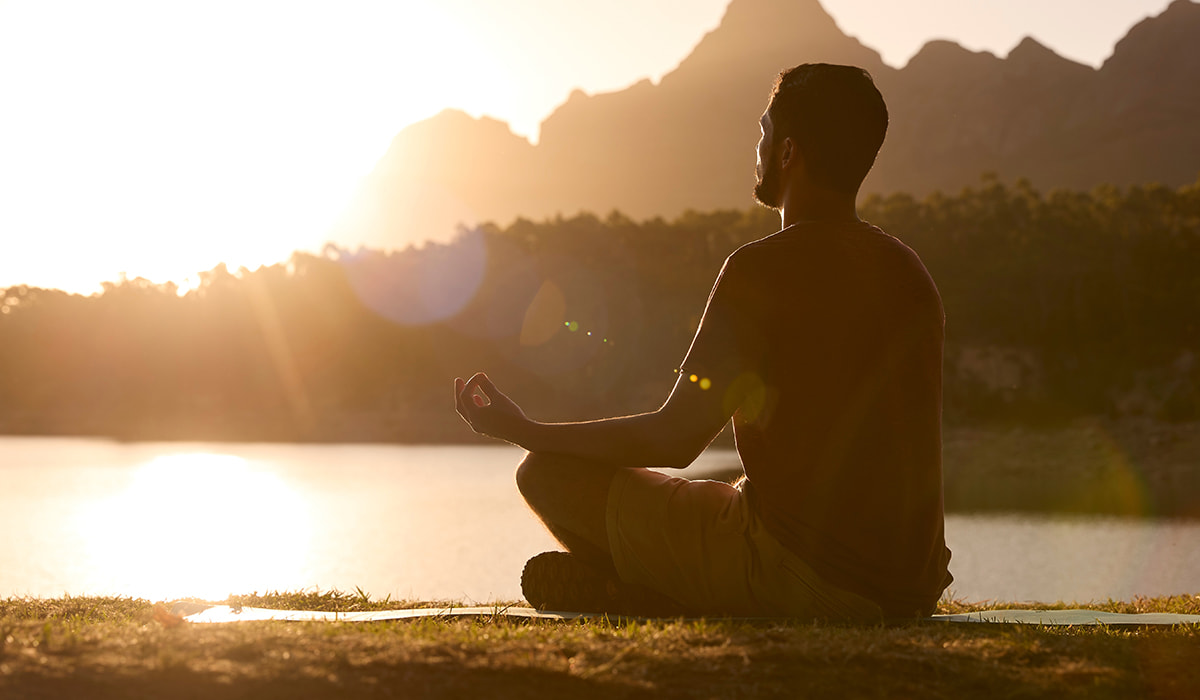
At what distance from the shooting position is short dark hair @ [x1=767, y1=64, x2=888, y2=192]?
9.75ft

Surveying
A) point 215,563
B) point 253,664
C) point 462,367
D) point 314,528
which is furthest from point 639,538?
point 462,367

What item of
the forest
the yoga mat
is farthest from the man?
the forest

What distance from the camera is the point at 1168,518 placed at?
94.7 ft

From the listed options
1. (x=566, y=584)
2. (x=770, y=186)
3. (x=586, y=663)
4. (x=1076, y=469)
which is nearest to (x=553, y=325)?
(x=1076, y=469)

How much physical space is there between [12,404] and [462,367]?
3805cm

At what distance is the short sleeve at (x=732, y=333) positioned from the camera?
2.86 meters

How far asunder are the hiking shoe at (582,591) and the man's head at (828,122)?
145cm

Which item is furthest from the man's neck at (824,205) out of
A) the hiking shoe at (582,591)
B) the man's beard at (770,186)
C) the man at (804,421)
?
the hiking shoe at (582,591)

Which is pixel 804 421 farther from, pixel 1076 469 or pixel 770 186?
pixel 1076 469

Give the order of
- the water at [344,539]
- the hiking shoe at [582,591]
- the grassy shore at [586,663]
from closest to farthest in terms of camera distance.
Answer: the grassy shore at [586,663], the hiking shoe at [582,591], the water at [344,539]

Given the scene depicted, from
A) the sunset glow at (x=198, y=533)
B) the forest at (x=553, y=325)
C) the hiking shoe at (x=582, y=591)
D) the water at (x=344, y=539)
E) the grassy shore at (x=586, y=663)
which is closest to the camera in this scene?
the grassy shore at (x=586, y=663)

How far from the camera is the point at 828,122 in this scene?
2996 millimetres

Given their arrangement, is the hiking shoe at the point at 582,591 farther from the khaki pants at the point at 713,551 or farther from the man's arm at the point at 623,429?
the man's arm at the point at 623,429

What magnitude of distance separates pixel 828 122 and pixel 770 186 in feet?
0.97
